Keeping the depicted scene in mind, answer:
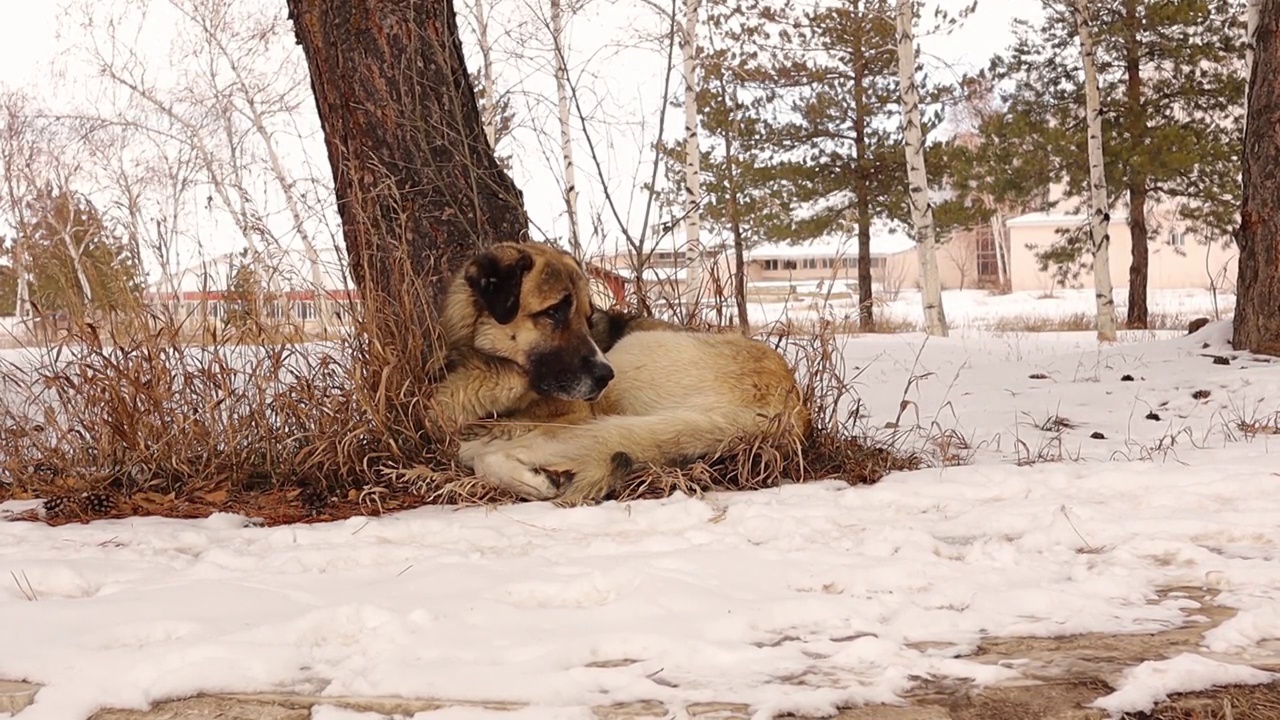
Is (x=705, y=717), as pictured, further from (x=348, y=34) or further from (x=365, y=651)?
(x=348, y=34)

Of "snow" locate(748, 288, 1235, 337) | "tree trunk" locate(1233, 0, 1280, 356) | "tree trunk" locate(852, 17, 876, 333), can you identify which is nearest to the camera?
"tree trunk" locate(1233, 0, 1280, 356)

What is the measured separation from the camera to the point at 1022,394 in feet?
21.3

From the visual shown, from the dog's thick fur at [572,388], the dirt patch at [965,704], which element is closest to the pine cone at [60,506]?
the dog's thick fur at [572,388]

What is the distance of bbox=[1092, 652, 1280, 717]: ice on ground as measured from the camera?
1.63 m

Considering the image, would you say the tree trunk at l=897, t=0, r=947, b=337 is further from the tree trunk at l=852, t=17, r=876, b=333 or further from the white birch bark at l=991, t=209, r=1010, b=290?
the white birch bark at l=991, t=209, r=1010, b=290

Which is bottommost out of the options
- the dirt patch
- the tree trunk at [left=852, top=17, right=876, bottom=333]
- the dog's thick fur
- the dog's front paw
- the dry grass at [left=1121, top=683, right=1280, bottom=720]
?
the dry grass at [left=1121, top=683, right=1280, bottom=720]

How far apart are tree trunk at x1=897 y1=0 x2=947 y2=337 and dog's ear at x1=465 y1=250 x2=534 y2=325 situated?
12033mm

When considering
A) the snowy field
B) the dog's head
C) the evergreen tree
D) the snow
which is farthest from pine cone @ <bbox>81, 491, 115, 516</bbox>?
the snow

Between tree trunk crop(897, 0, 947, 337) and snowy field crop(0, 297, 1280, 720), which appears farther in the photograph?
tree trunk crop(897, 0, 947, 337)

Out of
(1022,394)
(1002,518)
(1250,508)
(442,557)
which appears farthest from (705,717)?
(1022,394)

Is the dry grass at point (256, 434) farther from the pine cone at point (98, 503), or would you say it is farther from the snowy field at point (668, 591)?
the snowy field at point (668, 591)

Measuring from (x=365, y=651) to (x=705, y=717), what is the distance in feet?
2.49

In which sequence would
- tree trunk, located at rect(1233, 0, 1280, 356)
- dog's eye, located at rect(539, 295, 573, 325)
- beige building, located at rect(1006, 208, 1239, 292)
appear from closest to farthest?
dog's eye, located at rect(539, 295, 573, 325)
tree trunk, located at rect(1233, 0, 1280, 356)
beige building, located at rect(1006, 208, 1239, 292)

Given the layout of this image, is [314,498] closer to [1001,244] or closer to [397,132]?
[397,132]
